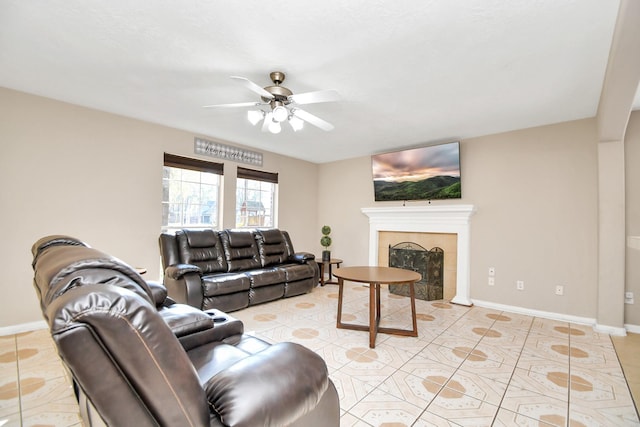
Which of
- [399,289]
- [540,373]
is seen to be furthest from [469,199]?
[540,373]

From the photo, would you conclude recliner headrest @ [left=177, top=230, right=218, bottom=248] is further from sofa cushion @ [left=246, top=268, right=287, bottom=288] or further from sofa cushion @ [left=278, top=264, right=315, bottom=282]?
sofa cushion @ [left=278, top=264, right=315, bottom=282]

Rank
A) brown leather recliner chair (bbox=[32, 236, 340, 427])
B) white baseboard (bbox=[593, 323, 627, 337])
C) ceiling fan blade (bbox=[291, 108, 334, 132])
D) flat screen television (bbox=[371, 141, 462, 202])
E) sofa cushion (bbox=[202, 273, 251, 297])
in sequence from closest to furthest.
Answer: brown leather recliner chair (bbox=[32, 236, 340, 427]) < ceiling fan blade (bbox=[291, 108, 334, 132]) < white baseboard (bbox=[593, 323, 627, 337]) < sofa cushion (bbox=[202, 273, 251, 297]) < flat screen television (bbox=[371, 141, 462, 202])

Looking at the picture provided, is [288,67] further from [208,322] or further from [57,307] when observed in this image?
[57,307]

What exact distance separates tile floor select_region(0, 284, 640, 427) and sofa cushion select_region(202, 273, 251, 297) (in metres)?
0.32

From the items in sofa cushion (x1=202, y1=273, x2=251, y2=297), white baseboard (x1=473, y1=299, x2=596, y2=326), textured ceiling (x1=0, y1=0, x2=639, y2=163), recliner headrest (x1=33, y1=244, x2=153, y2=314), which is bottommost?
white baseboard (x1=473, y1=299, x2=596, y2=326)

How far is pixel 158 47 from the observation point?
2.17 metres

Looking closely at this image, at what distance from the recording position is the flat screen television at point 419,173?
4.28 meters

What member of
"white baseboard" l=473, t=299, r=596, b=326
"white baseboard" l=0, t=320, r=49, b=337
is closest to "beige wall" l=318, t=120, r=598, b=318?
"white baseboard" l=473, t=299, r=596, b=326

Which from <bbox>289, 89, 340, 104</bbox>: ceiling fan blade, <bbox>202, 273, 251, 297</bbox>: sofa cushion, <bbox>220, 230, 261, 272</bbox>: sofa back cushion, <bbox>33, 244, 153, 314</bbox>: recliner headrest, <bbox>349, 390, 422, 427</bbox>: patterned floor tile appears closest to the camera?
<bbox>33, 244, 153, 314</bbox>: recliner headrest

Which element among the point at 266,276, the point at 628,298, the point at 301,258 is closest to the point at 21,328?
the point at 266,276

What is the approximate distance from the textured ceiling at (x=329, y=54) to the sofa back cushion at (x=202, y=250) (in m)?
1.52

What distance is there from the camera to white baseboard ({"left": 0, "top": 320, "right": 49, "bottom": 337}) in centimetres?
Result: 290

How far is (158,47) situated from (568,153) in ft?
14.5

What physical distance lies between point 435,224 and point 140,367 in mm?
4423
